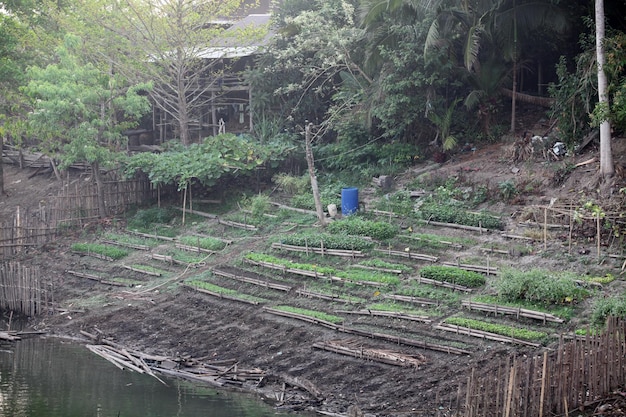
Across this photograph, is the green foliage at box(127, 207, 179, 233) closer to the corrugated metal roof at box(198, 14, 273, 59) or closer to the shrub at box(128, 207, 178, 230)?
the shrub at box(128, 207, 178, 230)

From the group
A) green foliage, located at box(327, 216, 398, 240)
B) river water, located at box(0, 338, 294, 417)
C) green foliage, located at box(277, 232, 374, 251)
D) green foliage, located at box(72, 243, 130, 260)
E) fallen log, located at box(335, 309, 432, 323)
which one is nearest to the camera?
river water, located at box(0, 338, 294, 417)

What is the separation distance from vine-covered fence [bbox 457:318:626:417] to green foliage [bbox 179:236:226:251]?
11709mm

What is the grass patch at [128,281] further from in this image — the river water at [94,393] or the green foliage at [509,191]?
the green foliage at [509,191]

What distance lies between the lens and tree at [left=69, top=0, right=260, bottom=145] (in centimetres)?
2878

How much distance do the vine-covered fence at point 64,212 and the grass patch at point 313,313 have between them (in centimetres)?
1004

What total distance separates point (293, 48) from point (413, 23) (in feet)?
15.1

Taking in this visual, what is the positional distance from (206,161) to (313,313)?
10.2 m

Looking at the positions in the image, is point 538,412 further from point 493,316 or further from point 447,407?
point 493,316

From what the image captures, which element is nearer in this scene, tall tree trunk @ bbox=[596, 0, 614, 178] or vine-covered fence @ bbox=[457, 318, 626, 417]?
vine-covered fence @ bbox=[457, 318, 626, 417]

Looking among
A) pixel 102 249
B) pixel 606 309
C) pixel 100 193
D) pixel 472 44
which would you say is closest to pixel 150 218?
pixel 100 193

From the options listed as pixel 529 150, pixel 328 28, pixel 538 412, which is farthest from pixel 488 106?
pixel 538 412

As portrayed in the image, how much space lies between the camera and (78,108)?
25812mm

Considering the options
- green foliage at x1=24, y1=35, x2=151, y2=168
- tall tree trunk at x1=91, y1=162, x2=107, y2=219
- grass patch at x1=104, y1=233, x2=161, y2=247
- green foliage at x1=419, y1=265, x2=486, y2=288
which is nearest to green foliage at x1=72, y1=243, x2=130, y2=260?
grass patch at x1=104, y1=233, x2=161, y2=247

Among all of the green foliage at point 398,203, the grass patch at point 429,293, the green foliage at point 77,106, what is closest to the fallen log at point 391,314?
the grass patch at point 429,293
